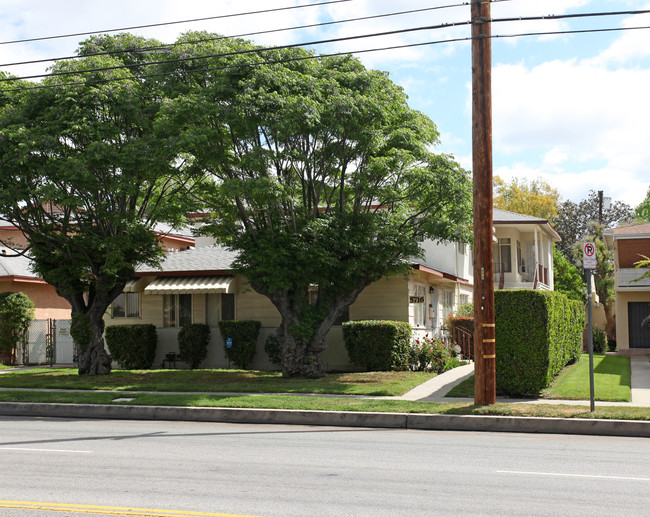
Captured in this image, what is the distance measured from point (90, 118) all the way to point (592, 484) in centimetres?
1474

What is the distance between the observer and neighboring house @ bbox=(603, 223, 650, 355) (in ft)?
101

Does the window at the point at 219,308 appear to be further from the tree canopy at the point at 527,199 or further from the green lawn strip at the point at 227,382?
the tree canopy at the point at 527,199

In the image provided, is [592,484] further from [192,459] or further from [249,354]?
[249,354]

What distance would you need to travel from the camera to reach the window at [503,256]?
115 ft

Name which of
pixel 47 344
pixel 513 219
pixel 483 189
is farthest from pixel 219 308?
pixel 513 219

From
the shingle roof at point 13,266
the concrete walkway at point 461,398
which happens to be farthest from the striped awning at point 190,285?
the concrete walkway at point 461,398

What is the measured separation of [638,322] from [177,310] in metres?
20.3

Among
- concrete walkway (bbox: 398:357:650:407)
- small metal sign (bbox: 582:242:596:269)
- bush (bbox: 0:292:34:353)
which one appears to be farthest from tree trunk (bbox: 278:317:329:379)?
bush (bbox: 0:292:34:353)

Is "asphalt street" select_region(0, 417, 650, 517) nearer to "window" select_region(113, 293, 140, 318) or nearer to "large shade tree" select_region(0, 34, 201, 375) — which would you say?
"large shade tree" select_region(0, 34, 201, 375)

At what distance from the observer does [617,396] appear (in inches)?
571

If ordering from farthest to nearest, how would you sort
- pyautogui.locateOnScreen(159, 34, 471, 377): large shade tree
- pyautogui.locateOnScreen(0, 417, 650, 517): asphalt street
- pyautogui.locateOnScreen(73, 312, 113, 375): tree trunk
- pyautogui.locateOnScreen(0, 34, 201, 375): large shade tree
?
pyautogui.locateOnScreen(73, 312, 113, 375): tree trunk, pyautogui.locateOnScreen(0, 34, 201, 375): large shade tree, pyautogui.locateOnScreen(159, 34, 471, 377): large shade tree, pyautogui.locateOnScreen(0, 417, 650, 517): asphalt street

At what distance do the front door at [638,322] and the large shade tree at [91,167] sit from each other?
2152 cm

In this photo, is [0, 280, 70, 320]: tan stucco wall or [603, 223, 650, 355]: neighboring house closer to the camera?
[0, 280, 70, 320]: tan stucco wall

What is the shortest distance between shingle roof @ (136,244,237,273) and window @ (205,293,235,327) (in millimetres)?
1169
